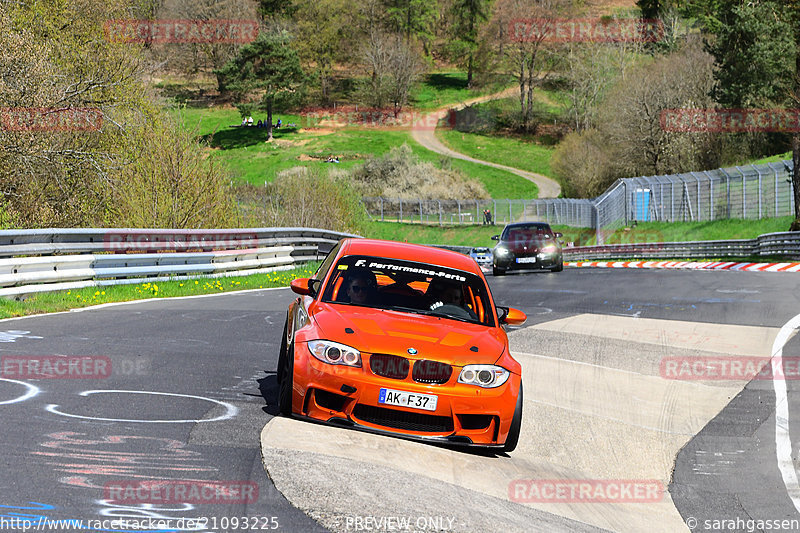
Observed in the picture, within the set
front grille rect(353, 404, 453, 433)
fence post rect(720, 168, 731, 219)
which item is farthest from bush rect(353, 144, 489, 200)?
front grille rect(353, 404, 453, 433)

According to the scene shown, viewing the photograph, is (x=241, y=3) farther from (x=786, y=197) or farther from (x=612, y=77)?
(x=786, y=197)

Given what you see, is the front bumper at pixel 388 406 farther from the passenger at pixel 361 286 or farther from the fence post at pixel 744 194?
the fence post at pixel 744 194

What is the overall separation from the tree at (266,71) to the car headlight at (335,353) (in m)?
103

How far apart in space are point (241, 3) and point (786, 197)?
94686 mm

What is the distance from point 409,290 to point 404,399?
1.84 meters

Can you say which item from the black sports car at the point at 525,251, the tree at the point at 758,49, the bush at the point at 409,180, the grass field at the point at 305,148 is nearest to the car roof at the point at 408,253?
the black sports car at the point at 525,251

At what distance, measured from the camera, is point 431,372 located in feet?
22.2

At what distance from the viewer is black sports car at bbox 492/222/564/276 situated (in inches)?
1109

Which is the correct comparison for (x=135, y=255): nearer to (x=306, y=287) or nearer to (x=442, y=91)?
(x=306, y=287)

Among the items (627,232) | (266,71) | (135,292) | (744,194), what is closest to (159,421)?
(135,292)

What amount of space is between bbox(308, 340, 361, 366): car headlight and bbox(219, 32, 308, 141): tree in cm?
10340

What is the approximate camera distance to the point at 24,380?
26.1ft

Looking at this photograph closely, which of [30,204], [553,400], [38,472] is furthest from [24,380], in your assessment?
[30,204]

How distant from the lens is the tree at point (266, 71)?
10712 centimetres
